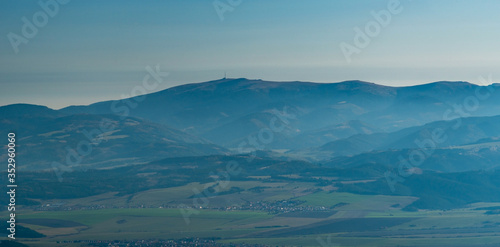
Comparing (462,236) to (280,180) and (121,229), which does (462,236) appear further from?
(280,180)

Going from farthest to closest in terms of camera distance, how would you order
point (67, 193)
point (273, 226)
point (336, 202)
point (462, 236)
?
point (67, 193)
point (336, 202)
point (273, 226)
point (462, 236)

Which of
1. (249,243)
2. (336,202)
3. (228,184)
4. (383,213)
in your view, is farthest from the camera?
(228,184)

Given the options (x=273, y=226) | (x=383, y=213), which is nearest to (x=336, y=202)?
(x=383, y=213)

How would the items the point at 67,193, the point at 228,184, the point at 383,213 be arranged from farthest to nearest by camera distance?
the point at 228,184 < the point at 67,193 < the point at 383,213

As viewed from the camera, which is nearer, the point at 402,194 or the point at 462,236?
the point at 462,236

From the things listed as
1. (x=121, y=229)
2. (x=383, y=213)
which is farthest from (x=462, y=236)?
(x=121, y=229)

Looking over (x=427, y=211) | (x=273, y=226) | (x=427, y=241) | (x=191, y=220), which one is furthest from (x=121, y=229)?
(x=427, y=211)

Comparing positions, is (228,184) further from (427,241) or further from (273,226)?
(427,241)

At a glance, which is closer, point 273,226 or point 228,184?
point 273,226

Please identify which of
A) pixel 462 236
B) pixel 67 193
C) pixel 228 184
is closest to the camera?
pixel 462 236
